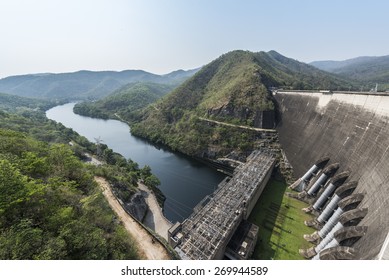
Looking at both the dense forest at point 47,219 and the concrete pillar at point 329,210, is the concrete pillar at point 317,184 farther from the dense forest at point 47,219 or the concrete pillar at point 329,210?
the dense forest at point 47,219

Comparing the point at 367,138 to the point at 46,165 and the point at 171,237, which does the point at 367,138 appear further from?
the point at 46,165

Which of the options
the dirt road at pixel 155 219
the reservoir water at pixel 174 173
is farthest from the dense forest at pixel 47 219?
the reservoir water at pixel 174 173

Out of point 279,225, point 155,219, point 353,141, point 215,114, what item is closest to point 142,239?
point 155,219

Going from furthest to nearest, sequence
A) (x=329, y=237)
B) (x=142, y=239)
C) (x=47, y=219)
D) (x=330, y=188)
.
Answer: (x=330, y=188) < (x=329, y=237) < (x=142, y=239) < (x=47, y=219)

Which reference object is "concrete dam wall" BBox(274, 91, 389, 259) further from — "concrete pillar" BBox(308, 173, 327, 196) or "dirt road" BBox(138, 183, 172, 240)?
"dirt road" BBox(138, 183, 172, 240)

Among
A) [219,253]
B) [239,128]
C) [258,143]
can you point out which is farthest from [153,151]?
[219,253]

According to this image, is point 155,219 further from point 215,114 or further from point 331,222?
point 215,114
